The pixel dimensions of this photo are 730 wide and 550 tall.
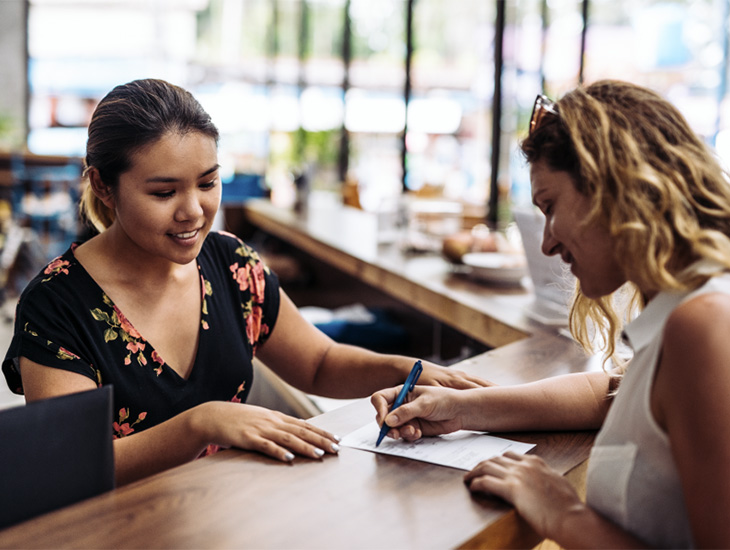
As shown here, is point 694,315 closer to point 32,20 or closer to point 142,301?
point 142,301

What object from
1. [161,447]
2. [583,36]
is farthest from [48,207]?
[161,447]

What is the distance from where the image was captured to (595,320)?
130 centimetres

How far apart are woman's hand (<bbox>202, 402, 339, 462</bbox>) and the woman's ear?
1.69ft

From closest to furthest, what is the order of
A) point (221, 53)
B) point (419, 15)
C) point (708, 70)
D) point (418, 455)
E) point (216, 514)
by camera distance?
point (216, 514), point (418, 455), point (708, 70), point (419, 15), point (221, 53)

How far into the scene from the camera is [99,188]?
150 cm

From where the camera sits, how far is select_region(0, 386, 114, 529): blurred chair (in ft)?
3.12

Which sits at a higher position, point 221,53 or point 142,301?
point 221,53

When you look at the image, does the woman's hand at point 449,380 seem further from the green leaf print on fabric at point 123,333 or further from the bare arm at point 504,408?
the green leaf print on fabric at point 123,333

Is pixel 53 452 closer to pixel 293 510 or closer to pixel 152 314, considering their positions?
pixel 293 510

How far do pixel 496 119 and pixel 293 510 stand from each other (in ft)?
12.6

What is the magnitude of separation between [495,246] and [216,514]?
2127mm

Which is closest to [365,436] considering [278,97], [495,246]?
[495,246]

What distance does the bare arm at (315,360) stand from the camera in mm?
1704

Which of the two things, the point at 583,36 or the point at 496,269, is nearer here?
the point at 496,269
